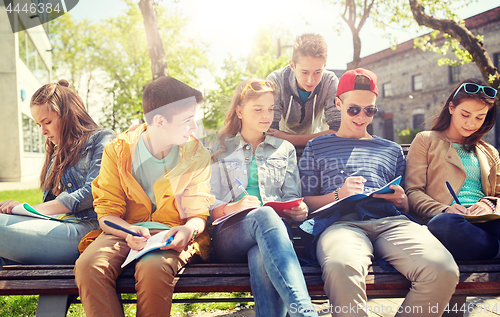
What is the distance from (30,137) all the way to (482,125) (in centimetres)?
2000

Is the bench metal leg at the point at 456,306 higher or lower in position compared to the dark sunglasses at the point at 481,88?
lower

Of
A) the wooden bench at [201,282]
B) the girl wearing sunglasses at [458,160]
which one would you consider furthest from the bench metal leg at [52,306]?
the girl wearing sunglasses at [458,160]

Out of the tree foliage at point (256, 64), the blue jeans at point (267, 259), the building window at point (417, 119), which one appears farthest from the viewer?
the building window at point (417, 119)

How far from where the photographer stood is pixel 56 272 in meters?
1.98

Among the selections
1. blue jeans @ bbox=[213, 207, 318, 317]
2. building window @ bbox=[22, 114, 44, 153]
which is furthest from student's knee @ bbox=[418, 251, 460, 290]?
building window @ bbox=[22, 114, 44, 153]

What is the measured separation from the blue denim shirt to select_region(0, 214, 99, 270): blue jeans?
0.17 metres

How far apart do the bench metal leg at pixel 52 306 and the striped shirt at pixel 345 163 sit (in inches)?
67.1

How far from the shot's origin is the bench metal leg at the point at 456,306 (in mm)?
2182

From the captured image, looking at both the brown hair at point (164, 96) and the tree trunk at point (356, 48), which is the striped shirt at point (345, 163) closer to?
the brown hair at point (164, 96)

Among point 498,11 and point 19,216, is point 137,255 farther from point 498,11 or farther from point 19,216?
point 498,11

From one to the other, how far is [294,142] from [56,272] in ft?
6.83

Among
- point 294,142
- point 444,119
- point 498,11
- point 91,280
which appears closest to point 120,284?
point 91,280

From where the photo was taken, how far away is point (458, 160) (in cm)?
267

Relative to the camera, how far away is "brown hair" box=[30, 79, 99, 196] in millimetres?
2535
